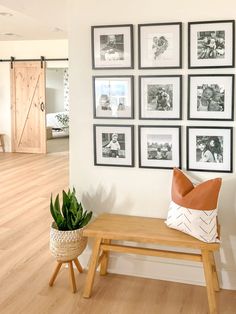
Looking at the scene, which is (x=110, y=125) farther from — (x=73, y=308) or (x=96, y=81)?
(x=73, y=308)

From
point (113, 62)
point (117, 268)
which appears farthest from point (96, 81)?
point (117, 268)

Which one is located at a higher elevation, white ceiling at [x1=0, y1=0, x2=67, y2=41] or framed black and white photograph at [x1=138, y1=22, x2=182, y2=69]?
white ceiling at [x1=0, y1=0, x2=67, y2=41]

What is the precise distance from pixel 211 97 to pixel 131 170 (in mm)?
772

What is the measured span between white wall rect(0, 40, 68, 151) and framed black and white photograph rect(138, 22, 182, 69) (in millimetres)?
5966

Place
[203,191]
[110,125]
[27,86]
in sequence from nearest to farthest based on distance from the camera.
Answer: [203,191]
[110,125]
[27,86]

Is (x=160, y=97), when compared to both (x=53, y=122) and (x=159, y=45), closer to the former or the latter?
(x=159, y=45)

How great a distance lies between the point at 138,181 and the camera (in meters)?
3.00

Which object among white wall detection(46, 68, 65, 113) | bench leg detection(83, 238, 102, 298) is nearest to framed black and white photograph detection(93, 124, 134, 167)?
bench leg detection(83, 238, 102, 298)

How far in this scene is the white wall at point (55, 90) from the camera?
12680 mm

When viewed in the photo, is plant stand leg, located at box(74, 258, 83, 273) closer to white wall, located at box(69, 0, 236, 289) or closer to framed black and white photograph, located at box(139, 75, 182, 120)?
white wall, located at box(69, 0, 236, 289)

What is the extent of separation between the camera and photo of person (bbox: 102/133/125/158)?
300 centimetres

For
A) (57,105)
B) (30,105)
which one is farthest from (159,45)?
(57,105)

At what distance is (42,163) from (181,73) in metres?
5.37

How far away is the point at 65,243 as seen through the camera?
9.11ft
